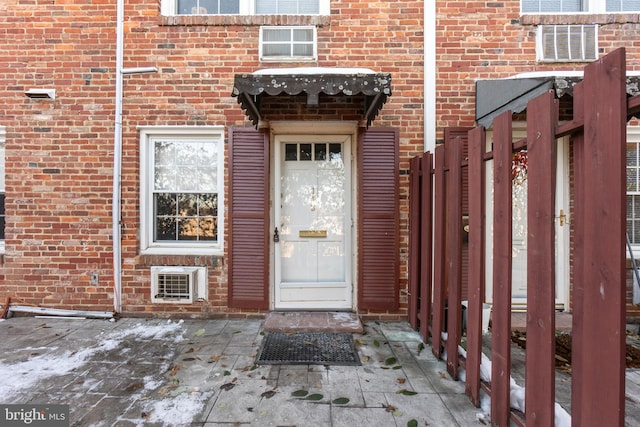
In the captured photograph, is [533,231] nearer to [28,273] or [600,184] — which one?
[600,184]

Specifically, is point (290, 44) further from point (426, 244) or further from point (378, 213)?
point (426, 244)

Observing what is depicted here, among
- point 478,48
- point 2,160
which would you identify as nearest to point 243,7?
point 478,48

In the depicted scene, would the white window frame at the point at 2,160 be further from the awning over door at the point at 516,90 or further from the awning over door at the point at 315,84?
the awning over door at the point at 516,90

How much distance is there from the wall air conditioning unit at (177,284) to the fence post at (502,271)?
3415 millimetres

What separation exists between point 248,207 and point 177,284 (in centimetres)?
135

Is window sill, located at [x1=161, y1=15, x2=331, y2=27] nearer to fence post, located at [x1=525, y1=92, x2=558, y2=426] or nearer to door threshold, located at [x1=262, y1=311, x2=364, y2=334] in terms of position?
fence post, located at [x1=525, y1=92, x2=558, y2=426]

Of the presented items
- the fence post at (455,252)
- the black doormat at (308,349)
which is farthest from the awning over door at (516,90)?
the black doormat at (308,349)

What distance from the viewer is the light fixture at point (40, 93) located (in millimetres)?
4094

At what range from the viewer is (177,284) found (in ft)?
13.9

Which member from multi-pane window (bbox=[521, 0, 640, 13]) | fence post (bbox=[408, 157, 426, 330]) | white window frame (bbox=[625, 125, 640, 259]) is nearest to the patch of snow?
fence post (bbox=[408, 157, 426, 330])

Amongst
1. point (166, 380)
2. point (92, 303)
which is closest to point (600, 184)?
point (166, 380)

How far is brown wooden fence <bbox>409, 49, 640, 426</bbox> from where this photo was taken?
1407mm

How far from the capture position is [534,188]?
6.09ft

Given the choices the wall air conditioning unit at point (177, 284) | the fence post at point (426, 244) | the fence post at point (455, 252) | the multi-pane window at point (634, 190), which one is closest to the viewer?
the fence post at point (455, 252)
